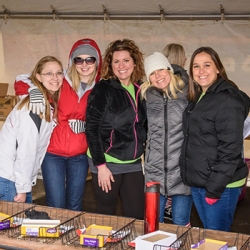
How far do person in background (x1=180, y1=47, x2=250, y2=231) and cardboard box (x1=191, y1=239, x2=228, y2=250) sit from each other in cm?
58

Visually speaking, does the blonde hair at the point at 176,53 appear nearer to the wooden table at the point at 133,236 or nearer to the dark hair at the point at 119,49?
the dark hair at the point at 119,49

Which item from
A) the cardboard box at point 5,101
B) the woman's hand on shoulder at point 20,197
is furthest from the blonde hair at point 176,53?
the cardboard box at point 5,101

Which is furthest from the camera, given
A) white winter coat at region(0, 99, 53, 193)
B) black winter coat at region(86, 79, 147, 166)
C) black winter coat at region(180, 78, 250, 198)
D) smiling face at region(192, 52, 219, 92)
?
black winter coat at region(86, 79, 147, 166)

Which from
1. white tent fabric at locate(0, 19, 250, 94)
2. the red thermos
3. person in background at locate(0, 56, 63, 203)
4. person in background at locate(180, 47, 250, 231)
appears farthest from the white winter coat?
white tent fabric at locate(0, 19, 250, 94)

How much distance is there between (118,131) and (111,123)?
6cm

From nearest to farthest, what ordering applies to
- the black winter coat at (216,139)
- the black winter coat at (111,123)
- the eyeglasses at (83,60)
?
the black winter coat at (216,139) < the black winter coat at (111,123) < the eyeglasses at (83,60)

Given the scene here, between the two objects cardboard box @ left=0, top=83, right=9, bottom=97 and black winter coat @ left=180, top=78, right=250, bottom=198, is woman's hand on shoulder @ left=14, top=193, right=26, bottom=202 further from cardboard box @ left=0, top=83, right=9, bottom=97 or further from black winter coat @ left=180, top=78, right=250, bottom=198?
cardboard box @ left=0, top=83, right=9, bottom=97

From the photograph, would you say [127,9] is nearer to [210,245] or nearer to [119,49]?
[119,49]

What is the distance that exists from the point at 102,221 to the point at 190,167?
1.97ft

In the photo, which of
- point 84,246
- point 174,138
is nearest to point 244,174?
point 174,138

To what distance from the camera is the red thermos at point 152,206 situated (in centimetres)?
193

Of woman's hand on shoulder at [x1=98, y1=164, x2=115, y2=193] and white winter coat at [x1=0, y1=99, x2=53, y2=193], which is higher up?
white winter coat at [x1=0, y1=99, x2=53, y2=193]

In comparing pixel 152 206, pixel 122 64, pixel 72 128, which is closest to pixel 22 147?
pixel 72 128

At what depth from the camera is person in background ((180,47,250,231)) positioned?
2365mm
